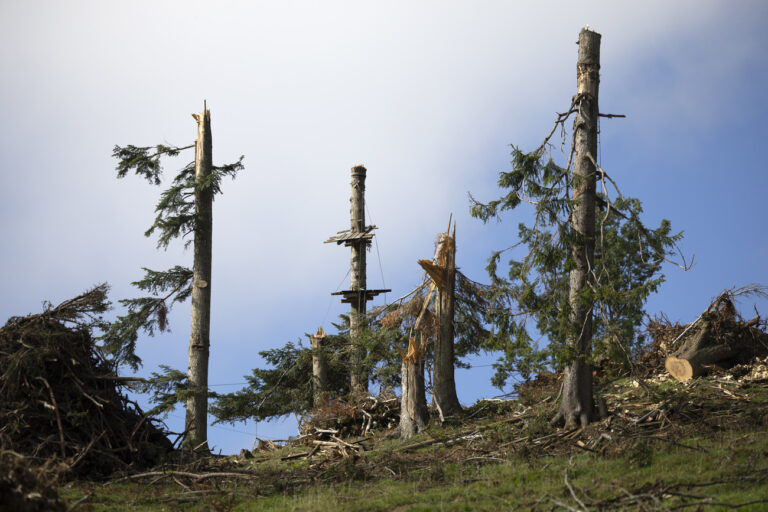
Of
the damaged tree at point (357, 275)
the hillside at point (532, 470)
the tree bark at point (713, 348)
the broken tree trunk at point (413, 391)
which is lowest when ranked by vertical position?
the hillside at point (532, 470)

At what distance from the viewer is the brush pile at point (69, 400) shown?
39.7 ft

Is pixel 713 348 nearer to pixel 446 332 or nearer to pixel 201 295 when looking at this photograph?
pixel 446 332

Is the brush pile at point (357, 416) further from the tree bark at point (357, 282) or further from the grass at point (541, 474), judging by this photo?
the grass at point (541, 474)

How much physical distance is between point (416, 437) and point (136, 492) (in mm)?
7190

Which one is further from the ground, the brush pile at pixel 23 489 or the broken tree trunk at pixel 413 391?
the broken tree trunk at pixel 413 391

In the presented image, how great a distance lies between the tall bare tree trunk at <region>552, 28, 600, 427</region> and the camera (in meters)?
14.8

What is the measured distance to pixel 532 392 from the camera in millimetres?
18781

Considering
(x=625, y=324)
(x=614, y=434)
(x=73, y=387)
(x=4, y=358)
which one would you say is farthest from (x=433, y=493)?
(x=625, y=324)

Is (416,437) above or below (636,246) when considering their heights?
below

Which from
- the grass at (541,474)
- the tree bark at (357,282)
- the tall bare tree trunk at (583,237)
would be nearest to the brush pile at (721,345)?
the grass at (541,474)

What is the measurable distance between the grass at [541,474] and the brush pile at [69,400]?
0.98 metres

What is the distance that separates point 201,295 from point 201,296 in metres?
0.03

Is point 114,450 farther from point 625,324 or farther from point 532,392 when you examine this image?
point 625,324

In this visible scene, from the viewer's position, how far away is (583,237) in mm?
15289
